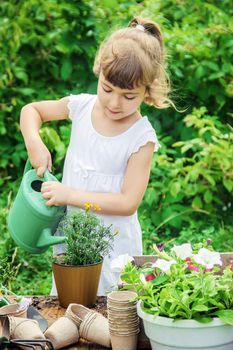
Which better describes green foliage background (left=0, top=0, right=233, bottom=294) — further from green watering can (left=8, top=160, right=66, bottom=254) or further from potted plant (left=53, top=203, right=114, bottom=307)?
potted plant (left=53, top=203, right=114, bottom=307)

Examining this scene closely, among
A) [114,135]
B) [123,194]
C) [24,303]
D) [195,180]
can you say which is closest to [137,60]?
[114,135]

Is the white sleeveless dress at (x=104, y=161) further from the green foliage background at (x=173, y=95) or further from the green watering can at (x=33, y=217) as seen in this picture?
the green foliage background at (x=173, y=95)

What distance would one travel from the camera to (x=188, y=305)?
155 cm

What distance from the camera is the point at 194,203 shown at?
3.88 metres

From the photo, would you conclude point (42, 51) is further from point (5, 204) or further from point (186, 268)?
point (186, 268)

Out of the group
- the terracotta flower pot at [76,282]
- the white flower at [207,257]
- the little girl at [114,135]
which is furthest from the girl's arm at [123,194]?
the white flower at [207,257]

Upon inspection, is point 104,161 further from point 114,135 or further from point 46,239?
point 46,239

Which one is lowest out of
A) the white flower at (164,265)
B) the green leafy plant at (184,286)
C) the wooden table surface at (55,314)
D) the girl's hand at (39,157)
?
the wooden table surface at (55,314)

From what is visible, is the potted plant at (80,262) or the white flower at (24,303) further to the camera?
the potted plant at (80,262)

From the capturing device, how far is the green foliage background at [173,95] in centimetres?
380

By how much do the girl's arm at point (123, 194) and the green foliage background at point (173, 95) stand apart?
4.47 feet

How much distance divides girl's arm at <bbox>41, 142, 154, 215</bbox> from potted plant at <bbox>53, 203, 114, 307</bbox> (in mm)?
172

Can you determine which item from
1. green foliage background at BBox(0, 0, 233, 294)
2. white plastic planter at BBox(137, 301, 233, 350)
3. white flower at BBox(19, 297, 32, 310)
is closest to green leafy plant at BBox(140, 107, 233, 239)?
green foliage background at BBox(0, 0, 233, 294)

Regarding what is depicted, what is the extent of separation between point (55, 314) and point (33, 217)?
295 millimetres
